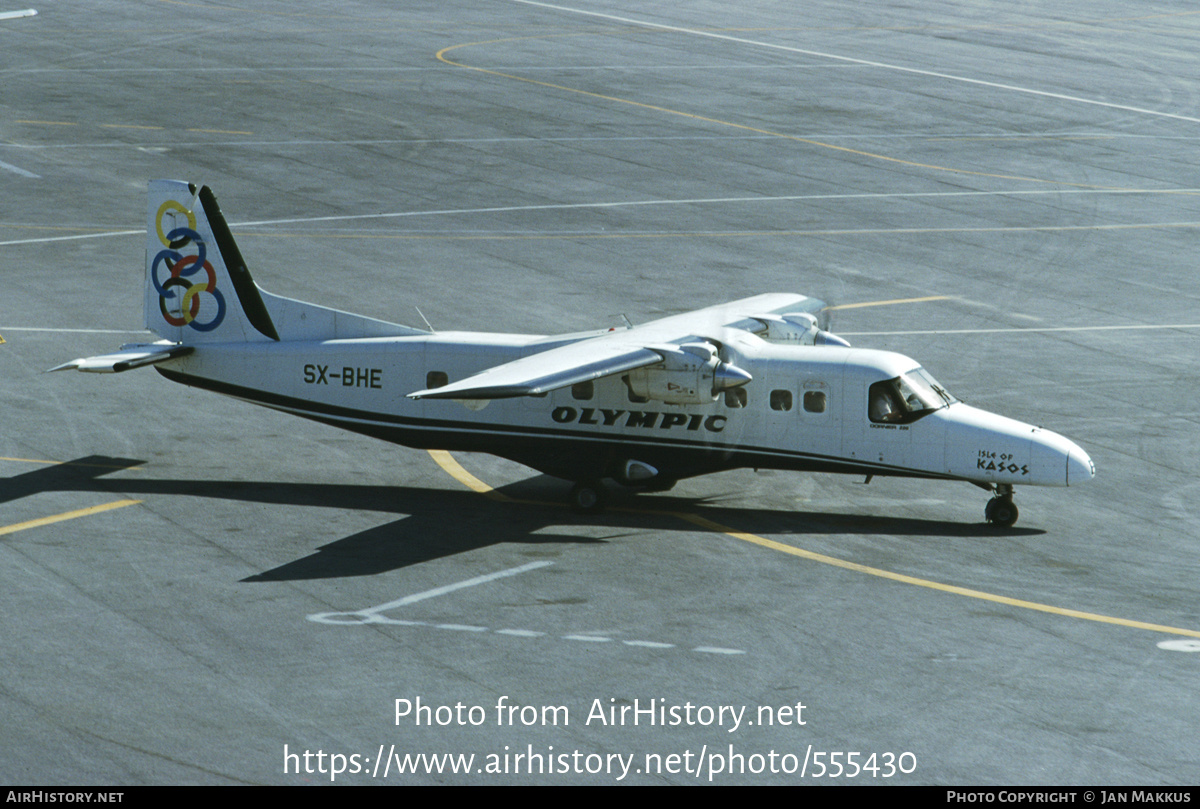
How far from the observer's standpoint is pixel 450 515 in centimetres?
2675

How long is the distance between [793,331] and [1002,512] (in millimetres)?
5777

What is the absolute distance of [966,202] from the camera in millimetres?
52406

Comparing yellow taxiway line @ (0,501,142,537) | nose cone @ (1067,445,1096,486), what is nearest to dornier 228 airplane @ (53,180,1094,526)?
nose cone @ (1067,445,1096,486)

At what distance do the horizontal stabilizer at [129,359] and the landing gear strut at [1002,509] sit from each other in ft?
53.7

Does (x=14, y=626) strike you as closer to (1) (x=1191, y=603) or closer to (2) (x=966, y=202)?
(1) (x=1191, y=603)

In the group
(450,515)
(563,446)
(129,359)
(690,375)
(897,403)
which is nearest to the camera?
(690,375)

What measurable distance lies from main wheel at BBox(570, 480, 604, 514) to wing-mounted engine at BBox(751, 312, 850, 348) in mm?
4876

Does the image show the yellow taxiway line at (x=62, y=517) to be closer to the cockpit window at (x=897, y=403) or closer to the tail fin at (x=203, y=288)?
the tail fin at (x=203, y=288)

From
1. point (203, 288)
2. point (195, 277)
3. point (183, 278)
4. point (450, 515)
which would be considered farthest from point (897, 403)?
point (183, 278)

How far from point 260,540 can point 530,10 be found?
71.8 m

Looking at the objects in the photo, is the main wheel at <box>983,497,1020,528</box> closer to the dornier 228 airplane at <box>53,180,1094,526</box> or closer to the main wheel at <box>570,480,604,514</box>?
the dornier 228 airplane at <box>53,180,1094,526</box>

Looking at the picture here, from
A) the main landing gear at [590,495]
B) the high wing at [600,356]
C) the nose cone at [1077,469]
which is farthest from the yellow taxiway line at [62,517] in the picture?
the nose cone at [1077,469]

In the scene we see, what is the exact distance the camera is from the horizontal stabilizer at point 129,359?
27.5 metres

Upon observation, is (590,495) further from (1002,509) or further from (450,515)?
(1002,509)
